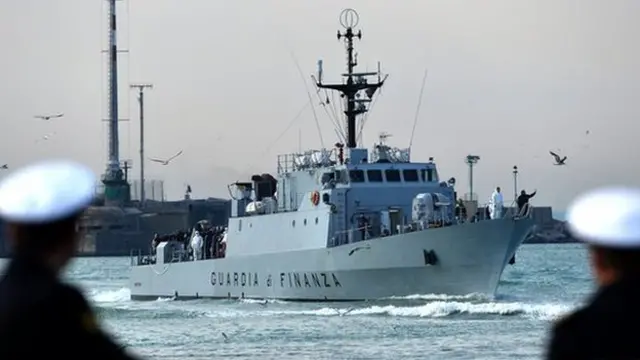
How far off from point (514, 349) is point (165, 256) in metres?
27.6

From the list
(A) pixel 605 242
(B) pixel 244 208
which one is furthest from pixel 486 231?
(A) pixel 605 242

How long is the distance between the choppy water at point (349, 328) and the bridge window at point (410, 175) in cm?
333

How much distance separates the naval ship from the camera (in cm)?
3872

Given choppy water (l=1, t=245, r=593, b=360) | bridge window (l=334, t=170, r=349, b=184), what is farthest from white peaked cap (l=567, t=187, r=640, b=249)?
bridge window (l=334, t=170, r=349, b=184)

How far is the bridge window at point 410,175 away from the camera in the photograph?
4194cm

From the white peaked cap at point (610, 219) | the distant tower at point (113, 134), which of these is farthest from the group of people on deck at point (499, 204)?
the distant tower at point (113, 134)

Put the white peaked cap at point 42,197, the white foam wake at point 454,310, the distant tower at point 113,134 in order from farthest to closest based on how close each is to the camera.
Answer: the distant tower at point 113,134 < the white foam wake at point 454,310 < the white peaked cap at point 42,197

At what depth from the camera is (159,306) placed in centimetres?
5041

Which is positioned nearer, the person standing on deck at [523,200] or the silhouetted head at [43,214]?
the silhouetted head at [43,214]

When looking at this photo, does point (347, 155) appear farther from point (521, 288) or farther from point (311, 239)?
point (521, 288)

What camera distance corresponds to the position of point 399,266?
3962 centimetres

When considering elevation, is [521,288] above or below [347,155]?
below

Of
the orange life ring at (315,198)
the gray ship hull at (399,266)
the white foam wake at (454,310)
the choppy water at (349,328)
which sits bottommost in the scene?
the choppy water at (349,328)

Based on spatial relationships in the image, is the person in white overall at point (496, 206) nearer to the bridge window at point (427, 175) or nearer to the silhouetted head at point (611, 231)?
the bridge window at point (427, 175)
